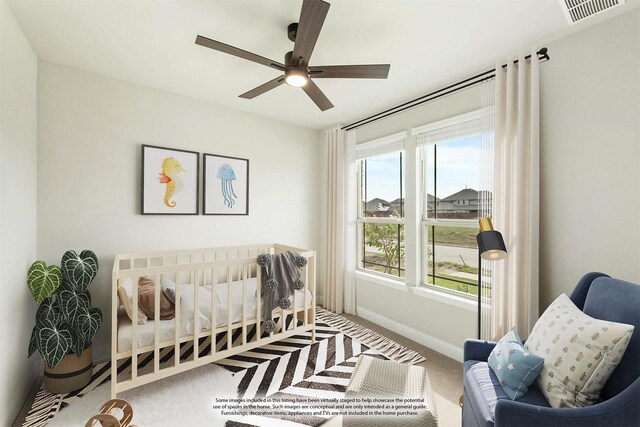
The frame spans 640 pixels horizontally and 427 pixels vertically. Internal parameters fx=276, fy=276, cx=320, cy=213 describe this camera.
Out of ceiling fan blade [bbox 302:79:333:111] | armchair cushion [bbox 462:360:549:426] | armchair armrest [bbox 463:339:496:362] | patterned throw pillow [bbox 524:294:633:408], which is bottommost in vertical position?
armchair cushion [bbox 462:360:549:426]

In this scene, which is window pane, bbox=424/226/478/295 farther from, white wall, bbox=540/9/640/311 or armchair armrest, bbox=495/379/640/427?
armchair armrest, bbox=495/379/640/427

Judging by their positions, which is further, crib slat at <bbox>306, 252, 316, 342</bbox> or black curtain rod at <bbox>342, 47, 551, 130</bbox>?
crib slat at <bbox>306, 252, 316, 342</bbox>

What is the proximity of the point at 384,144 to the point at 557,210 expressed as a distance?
67.5 inches

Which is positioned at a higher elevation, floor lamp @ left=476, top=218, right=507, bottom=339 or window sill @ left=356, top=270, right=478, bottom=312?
floor lamp @ left=476, top=218, right=507, bottom=339

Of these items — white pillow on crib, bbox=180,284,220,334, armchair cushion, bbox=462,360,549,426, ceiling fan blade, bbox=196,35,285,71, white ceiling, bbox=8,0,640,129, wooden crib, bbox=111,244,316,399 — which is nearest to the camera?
armchair cushion, bbox=462,360,549,426

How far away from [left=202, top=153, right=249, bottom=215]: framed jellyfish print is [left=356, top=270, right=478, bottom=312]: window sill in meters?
1.64

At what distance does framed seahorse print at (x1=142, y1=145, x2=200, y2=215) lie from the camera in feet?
8.38

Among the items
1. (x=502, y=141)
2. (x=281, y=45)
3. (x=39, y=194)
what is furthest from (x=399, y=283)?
(x=39, y=194)

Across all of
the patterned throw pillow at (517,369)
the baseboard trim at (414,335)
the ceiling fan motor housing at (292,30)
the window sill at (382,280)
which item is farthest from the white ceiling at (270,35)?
the baseboard trim at (414,335)

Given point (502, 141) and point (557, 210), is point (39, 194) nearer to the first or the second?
point (502, 141)

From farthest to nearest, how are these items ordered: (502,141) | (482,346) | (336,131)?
(336,131), (502,141), (482,346)

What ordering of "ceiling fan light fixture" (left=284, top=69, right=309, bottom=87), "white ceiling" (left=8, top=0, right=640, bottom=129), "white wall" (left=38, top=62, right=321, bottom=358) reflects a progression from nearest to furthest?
"white ceiling" (left=8, top=0, right=640, bottom=129), "ceiling fan light fixture" (left=284, top=69, right=309, bottom=87), "white wall" (left=38, top=62, right=321, bottom=358)

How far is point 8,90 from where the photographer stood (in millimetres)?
1599

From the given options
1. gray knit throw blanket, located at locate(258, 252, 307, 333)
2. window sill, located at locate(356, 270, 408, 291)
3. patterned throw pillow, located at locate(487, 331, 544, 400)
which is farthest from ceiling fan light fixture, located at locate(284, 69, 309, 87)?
window sill, located at locate(356, 270, 408, 291)
